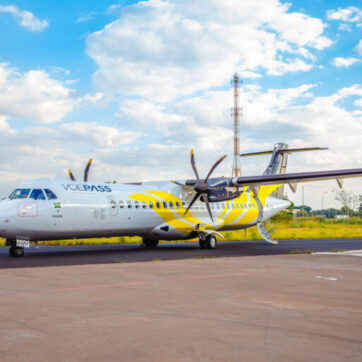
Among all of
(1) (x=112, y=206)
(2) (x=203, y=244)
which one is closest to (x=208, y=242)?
(2) (x=203, y=244)

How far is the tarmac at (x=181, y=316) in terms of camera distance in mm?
4555

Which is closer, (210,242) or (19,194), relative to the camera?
(19,194)

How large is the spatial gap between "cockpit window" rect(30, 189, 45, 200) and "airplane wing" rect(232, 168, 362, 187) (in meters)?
9.73

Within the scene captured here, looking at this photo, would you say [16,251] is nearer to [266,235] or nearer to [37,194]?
[37,194]

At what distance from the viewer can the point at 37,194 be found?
1706 centimetres

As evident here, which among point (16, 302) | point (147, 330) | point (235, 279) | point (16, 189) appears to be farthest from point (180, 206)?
point (147, 330)

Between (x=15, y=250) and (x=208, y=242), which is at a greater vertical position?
(x=15, y=250)

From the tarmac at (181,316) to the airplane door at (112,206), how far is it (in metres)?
7.85

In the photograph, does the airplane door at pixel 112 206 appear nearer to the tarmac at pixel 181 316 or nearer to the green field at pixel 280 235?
the tarmac at pixel 181 316

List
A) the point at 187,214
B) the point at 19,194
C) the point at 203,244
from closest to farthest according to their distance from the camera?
the point at 19,194
the point at 203,244
the point at 187,214

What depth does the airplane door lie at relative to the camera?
19.5m

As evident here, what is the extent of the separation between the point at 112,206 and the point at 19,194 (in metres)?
4.21

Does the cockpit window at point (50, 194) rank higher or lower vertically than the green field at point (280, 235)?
higher

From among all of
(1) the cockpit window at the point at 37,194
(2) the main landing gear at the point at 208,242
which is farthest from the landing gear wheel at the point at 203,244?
(1) the cockpit window at the point at 37,194
